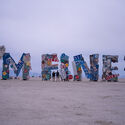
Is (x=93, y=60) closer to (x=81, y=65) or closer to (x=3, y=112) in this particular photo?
(x=81, y=65)

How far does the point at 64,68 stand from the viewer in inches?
989

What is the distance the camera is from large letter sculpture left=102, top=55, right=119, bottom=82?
2436 centimetres

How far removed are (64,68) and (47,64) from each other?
8.18 ft

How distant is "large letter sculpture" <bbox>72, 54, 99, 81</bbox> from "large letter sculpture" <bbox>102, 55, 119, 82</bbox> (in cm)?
111

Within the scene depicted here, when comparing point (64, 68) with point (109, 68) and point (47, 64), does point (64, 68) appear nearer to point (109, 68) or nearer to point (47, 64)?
point (47, 64)

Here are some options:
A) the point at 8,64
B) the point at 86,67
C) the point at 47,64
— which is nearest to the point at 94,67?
the point at 86,67

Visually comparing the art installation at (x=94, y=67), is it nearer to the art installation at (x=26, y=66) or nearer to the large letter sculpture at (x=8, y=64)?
the art installation at (x=26, y=66)

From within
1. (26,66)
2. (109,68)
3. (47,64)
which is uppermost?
(47,64)

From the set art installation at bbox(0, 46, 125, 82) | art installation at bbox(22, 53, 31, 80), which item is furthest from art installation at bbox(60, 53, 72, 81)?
art installation at bbox(22, 53, 31, 80)

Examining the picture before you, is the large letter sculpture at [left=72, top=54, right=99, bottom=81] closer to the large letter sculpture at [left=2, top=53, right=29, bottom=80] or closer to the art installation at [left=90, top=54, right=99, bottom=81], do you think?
the art installation at [left=90, top=54, right=99, bottom=81]

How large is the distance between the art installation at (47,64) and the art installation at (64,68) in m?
0.83

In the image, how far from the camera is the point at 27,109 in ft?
20.5

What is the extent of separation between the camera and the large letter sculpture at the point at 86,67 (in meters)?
24.4

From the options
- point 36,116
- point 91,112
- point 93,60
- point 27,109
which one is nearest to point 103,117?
point 91,112
